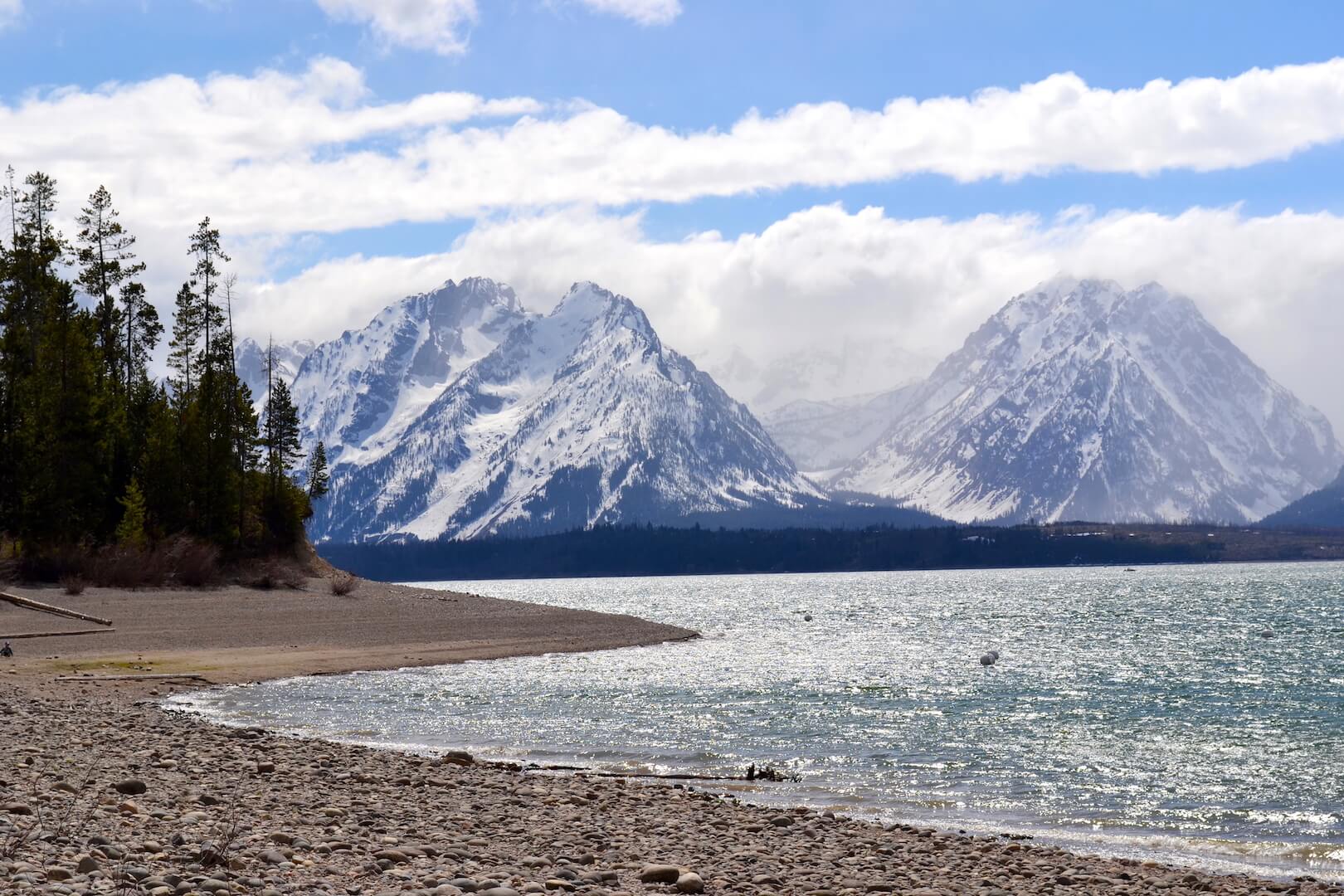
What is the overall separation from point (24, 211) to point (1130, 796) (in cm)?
8496

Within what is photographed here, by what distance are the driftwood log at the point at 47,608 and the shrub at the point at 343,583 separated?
83.7 feet

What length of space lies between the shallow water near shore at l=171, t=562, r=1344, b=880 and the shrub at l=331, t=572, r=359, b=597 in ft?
80.6

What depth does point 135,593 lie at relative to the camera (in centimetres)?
7488

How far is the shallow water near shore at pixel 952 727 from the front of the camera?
26703 millimetres

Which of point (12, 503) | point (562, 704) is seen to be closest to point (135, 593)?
point (12, 503)

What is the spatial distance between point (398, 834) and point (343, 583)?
249 ft

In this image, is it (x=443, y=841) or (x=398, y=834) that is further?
(x=398, y=834)

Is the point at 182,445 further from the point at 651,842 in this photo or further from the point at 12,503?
the point at 651,842

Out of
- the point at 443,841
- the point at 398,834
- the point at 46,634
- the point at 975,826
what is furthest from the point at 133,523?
the point at 443,841

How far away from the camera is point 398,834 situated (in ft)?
62.4

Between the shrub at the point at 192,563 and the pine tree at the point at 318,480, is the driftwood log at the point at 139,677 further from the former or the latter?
the pine tree at the point at 318,480

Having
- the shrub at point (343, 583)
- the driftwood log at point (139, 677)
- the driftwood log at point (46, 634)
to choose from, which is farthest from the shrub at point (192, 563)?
the driftwood log at point (139, 677)

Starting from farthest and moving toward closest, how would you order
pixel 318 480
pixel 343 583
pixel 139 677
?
1. pixel 318 480
2. pixel 343 583
3. pixel 139 677

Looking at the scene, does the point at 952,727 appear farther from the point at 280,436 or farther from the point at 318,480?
the point at 318,480
